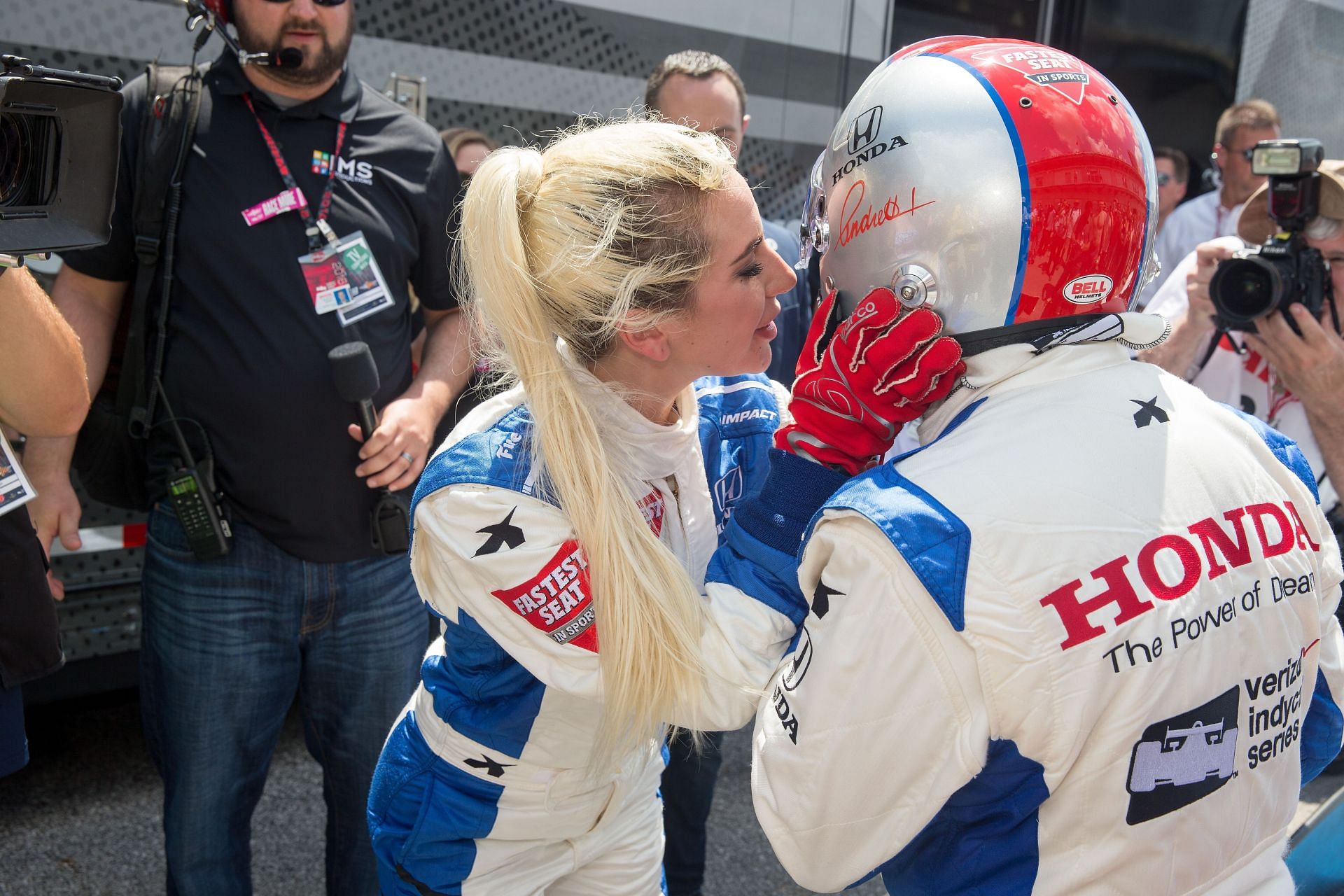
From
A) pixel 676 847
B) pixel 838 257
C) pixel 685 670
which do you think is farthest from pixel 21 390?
pixel 676 847

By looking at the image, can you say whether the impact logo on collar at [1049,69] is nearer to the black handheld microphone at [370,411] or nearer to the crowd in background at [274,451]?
the crowd in background at [274,451]

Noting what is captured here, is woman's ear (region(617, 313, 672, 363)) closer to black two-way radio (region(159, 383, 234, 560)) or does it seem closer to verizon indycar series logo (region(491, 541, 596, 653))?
verizon indycar series logo (region(491, 541, 596, 653))

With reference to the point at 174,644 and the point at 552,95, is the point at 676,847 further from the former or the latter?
the point at 552,95

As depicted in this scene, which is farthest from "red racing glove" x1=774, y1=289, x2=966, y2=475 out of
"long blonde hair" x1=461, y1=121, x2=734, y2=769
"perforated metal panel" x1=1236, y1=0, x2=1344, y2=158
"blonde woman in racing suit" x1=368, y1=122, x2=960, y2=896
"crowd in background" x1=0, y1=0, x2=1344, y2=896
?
"perforated metal panel" x1=1236, y1=0, x2=1344, y2=158

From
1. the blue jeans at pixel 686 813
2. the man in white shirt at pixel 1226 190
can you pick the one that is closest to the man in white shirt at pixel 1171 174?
the man in white shirt at pixel 1226 190

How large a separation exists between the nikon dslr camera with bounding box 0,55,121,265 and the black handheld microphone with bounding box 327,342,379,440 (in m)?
0.49

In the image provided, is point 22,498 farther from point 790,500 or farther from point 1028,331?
point 1028,331

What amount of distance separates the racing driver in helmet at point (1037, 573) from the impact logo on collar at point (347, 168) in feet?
4.65

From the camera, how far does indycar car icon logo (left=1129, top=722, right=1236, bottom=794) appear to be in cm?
110

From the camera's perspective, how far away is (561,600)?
1.48m

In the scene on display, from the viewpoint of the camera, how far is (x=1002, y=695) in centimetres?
107

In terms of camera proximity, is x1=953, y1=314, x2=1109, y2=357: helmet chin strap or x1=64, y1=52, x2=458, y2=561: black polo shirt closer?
x1=953, y1=314, x2=1109, y2=357: helmet chin strap

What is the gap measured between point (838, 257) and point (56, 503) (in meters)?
1.72
